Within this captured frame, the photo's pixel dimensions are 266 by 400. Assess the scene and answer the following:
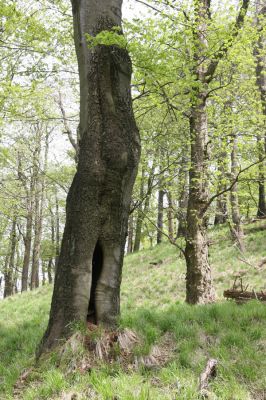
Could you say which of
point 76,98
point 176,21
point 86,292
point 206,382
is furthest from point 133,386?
point 76,98

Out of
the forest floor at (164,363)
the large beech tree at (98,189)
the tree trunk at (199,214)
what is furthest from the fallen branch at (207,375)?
the tree trunk at (199,214)

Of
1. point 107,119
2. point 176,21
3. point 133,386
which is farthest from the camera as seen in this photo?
point 176,21

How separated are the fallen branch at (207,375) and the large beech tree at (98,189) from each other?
1364 millimetres

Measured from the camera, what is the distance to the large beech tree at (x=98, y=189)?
14.6 feet

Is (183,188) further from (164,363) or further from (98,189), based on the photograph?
(164,363)

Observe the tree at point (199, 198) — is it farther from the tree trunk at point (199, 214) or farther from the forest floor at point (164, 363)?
the forest floor at point (164, 363)

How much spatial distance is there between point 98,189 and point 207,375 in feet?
8.28

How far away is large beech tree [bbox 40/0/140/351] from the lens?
14.6 feet

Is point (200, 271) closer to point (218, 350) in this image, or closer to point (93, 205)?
point (218, 350)

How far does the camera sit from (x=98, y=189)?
15.2 feet

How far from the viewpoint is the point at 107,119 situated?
190 inches

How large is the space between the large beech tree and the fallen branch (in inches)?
53.7

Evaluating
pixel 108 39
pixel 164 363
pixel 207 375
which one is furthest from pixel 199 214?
pixel 207 375

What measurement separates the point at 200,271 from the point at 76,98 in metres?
13.0
